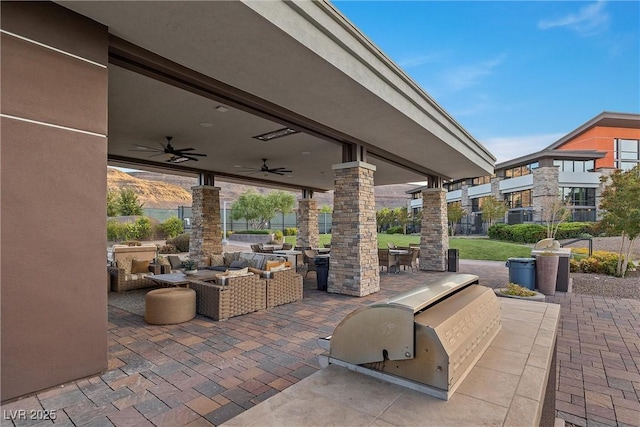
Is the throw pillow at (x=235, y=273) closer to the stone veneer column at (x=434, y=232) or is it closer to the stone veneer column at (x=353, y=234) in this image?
the stone veneer column at (x=353, y=234)

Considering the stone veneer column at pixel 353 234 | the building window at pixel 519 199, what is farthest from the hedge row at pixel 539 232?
the stone veneer column at pixel 353 234

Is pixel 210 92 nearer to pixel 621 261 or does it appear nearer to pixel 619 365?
pixel 619 365

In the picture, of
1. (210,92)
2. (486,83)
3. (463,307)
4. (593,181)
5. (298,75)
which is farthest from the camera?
(593,181)

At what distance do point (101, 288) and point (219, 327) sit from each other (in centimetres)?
204

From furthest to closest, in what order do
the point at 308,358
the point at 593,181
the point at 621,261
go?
the point at 593,181
the point at 621,261
the point at 308,358

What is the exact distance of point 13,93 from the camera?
2.66 meters

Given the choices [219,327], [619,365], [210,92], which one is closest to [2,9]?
[210,92]

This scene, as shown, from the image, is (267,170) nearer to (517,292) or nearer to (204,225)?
(204,225)

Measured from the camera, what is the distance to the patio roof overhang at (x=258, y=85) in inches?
124

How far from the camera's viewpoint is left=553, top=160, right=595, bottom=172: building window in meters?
27.3

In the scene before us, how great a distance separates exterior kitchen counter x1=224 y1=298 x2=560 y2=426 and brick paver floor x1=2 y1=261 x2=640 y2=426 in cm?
131

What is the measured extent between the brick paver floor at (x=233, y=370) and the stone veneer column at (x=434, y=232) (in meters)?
5.48

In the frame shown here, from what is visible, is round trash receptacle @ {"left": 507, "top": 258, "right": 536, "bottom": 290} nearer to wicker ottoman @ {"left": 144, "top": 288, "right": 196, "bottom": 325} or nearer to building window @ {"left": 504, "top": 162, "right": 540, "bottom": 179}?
wicker ottoman @ {"left": 144, "top": 288, "right": 196, "bottom": 325}

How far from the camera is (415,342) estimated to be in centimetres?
160
